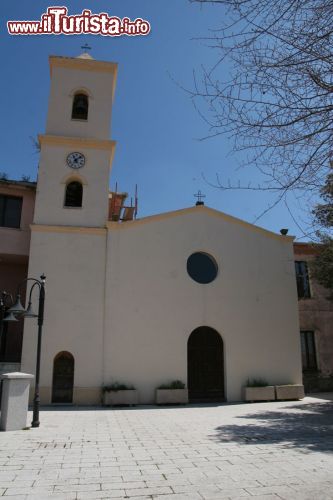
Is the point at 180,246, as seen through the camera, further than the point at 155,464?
Yes

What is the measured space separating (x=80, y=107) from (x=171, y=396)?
12.8 meters

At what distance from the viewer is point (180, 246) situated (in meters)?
17.6

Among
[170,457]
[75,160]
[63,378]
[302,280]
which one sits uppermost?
[75,160]

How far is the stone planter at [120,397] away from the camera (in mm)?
14891

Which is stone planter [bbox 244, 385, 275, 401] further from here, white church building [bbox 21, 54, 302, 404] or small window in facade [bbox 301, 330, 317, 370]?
small window in facade [bbox 301, 330, 317, 370]

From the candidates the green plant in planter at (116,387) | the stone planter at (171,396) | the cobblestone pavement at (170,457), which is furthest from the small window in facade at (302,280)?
the green plant in planter at (116,387)

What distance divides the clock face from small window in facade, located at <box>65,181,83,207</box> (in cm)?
71

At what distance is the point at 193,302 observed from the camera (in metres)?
17.0

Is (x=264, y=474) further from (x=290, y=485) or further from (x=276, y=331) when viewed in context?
(x=276, y=331)

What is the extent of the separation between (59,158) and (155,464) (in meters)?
13.8

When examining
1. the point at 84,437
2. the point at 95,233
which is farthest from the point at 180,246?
the point at 84,437

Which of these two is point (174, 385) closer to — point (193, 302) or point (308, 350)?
point (193, 302)

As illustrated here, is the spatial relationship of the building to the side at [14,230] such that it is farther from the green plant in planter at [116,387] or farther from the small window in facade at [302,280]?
the small window in facade at [302,280]

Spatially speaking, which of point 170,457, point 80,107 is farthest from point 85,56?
point 170,457
